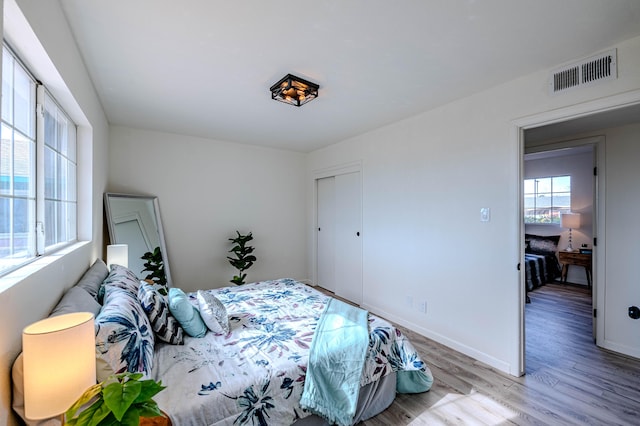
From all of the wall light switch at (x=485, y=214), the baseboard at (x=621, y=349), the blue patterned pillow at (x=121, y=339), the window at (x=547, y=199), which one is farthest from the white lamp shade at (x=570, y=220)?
the blue patterned pillow at (x=121, y=339)

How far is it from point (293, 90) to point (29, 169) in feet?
A: 5.67

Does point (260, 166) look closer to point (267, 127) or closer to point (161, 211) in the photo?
point (267, 127)

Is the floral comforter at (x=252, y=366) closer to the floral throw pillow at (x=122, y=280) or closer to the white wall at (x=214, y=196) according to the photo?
the floral throw pillow at (x=122, y=280)

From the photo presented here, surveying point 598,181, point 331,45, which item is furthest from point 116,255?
point 598,181

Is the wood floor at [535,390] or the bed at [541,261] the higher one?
the bed at [541,261]

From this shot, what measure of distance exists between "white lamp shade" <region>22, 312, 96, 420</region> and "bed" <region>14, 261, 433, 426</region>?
165 mm

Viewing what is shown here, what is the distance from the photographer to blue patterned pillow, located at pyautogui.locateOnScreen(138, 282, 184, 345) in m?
1.67

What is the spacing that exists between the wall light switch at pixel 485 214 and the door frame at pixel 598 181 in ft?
0.74

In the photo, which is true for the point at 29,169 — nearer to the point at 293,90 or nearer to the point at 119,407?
the point at 119,407

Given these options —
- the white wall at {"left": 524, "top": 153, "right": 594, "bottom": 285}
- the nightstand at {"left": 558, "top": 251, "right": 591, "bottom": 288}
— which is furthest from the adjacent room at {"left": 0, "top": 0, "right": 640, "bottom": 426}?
the white wall at {"left": 524, "top": 153, "right": 594, "bottom": 285}

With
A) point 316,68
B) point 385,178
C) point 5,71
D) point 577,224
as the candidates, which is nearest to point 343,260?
point 385,178

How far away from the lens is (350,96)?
2.54 meters

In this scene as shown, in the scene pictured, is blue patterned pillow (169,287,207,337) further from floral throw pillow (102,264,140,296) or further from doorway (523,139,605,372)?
doorway (523,139,605,372)

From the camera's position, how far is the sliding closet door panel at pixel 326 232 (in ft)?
14.6
